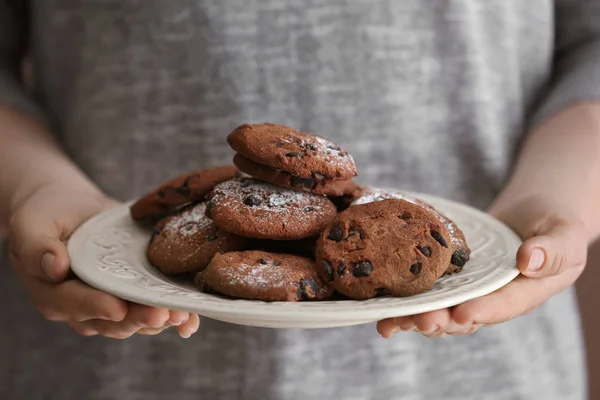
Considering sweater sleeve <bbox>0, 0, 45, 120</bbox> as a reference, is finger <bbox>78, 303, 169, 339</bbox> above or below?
below

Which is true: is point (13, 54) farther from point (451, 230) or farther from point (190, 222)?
point (451, 230)

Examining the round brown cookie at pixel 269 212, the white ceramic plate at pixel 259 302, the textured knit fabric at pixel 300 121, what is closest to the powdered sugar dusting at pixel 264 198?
the round brown cookie at pixel 269 212

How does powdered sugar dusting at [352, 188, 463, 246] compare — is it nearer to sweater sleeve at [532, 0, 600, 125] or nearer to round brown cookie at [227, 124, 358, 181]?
round brown cookie at [227, 124, 358, 181]

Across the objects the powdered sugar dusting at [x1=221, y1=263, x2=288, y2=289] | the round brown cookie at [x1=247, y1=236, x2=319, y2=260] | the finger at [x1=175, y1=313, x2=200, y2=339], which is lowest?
→ the finger at [x1=175, y1=313, x2=200, y2=339]

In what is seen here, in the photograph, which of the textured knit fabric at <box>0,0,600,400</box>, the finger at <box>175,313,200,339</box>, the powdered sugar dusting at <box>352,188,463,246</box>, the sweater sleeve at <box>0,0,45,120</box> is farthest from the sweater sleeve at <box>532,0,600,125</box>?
the sweater sleeve at <box>0,0,45,120</box>

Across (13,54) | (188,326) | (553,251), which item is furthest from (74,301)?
(13,54)

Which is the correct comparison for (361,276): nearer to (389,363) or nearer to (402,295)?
(402,295)

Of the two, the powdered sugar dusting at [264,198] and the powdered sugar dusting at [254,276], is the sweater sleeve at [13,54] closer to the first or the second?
the powdered sugar dusting at [264,198]

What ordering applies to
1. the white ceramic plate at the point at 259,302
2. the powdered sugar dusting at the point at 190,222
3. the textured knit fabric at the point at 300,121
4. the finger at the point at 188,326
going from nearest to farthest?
the white ceramic plate at the point at 259,302 < the finger at the point at 188,326 < the powdered sugar dusting at the point at 190,222 < the textured knit fabric at the point at 300,121
